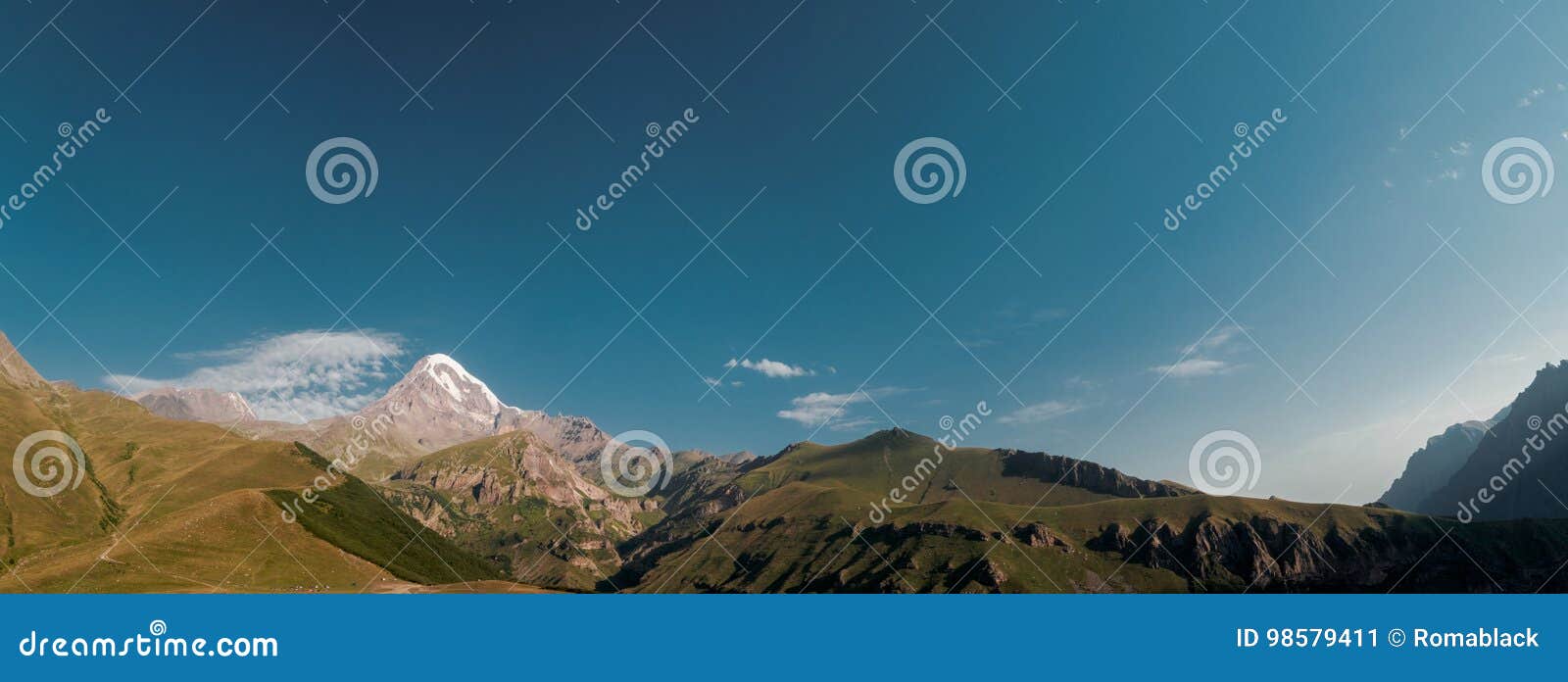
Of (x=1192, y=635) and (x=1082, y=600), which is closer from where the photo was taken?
(x=1192, y=635)

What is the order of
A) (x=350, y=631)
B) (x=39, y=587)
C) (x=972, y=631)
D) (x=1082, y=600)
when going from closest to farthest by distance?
(x=350, y=631), (x=972, y=631), (x=1082, y=600), (x=39, y=587)

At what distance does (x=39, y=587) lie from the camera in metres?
189

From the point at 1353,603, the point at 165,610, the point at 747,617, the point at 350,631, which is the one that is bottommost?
the point at 165,610

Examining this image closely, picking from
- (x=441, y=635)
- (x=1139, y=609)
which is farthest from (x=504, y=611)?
(x=1139, y=609)

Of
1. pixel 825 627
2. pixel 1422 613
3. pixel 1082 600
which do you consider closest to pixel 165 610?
pixel 825 627

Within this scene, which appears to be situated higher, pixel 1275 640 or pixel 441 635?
pixel 1275 640

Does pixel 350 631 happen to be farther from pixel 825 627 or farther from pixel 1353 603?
pixel 1353 603

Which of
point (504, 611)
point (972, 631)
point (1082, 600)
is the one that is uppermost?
point (1082, 600)

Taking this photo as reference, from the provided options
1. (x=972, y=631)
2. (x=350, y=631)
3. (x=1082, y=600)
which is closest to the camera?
(x=350, y=631)

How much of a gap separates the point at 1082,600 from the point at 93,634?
122 ft

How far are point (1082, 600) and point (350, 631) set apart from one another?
27360 millimetres

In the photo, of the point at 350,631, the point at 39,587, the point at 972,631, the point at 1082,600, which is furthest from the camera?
the point at 39,587

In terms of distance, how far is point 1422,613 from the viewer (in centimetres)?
2519

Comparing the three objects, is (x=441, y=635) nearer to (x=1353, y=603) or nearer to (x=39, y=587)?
(x=1353, y=603)
